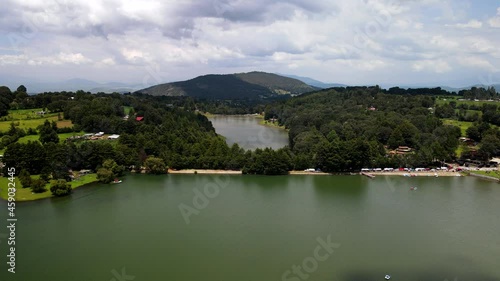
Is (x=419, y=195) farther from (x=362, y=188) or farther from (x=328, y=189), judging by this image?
(x=328, y=189)

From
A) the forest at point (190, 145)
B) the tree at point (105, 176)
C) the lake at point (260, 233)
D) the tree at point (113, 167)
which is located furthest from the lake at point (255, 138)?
the tree at point (105, 176)

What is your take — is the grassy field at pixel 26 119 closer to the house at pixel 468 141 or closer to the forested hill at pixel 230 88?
the house at pixel 468 141

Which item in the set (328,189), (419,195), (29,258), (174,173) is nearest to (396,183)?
(419,195)

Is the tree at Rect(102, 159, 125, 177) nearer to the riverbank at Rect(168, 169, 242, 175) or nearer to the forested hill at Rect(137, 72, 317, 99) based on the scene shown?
the riverbank at Rect(168, 169, 242, 175)

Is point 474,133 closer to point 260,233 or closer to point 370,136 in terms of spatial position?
point 370,136

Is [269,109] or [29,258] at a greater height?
[269,109]
